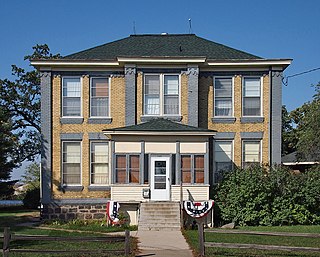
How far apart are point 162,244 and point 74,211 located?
8.82 m

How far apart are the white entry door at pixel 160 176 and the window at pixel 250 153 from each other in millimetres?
4336

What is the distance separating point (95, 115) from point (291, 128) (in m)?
30.1

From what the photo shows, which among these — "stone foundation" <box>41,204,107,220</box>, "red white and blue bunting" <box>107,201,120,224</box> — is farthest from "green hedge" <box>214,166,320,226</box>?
"stone foundation" <box>41,204,107,220</box>

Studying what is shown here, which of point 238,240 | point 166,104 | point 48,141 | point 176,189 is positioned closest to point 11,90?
point 48,141

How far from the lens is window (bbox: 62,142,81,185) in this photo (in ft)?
76.9

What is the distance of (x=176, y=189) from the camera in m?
21.3

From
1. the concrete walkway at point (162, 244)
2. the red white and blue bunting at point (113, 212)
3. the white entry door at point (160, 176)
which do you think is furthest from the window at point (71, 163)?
the concrete walkway at point (162, 244)

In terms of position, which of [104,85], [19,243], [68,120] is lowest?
[19,243]

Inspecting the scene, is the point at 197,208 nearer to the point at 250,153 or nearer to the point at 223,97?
the point at 250,153

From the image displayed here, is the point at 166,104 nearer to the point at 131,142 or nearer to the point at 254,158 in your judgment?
the point at 131,142

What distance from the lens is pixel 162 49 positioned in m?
25.0

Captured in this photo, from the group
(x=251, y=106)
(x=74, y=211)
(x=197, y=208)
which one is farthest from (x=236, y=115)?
(x=74, y=211)

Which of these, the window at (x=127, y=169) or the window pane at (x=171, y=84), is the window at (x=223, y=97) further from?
the window at (x=127, y=169)

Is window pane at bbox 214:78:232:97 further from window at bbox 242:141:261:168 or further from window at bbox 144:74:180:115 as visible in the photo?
window at bbox 242:141:261:168
